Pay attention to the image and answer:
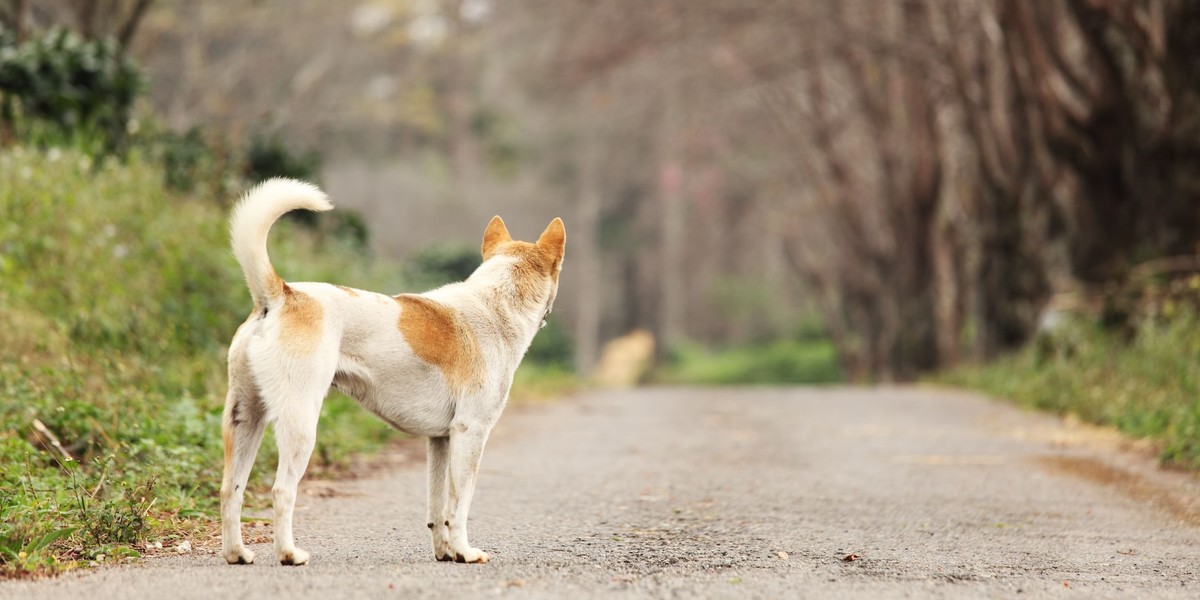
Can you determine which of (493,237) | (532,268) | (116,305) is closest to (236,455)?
(532,268)

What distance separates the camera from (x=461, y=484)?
5.73 m

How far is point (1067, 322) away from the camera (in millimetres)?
16875

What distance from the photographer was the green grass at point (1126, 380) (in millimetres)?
11117

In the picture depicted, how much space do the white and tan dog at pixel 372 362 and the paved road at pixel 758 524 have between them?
0.34m

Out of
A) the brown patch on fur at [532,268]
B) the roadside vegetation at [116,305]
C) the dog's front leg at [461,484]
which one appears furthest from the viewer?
the roadside vegetation at [116,305]

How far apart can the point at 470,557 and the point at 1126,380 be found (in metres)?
9.38

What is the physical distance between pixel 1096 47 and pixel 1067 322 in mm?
3295

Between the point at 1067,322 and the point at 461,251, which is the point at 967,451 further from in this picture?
the point at 461,251

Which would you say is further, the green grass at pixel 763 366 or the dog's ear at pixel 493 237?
the green grass at pixel 763 366

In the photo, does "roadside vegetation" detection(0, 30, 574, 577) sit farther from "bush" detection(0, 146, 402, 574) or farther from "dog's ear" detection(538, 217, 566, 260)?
"dog's ear" detection(538, 217, 566, 260)

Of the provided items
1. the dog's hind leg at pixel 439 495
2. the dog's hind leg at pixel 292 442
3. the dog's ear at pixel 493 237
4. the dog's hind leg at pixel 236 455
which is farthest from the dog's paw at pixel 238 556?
the dog's ear at pixel 493 237

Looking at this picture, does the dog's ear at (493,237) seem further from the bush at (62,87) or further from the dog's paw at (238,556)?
the bush at (62,87)

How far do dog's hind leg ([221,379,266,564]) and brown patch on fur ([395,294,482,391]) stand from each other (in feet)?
2.22

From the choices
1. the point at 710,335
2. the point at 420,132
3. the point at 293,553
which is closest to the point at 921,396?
the point at 293,553
